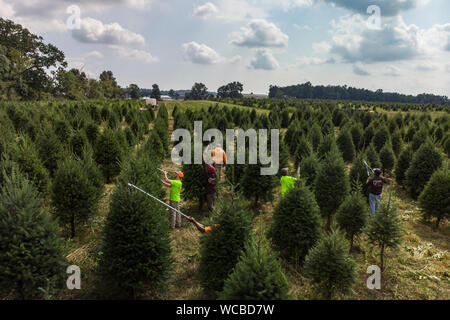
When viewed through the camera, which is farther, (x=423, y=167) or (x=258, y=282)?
(x=423, y=167)

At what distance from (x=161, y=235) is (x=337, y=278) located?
3618 mm

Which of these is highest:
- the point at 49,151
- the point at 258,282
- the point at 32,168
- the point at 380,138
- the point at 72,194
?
the point at 380,138

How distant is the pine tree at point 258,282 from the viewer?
3957 mm

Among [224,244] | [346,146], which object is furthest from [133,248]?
[346,146]

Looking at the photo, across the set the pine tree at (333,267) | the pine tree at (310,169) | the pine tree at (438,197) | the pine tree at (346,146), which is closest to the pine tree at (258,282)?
the pine tree at (333,267)

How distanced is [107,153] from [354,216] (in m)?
10.4

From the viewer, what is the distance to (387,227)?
678cm

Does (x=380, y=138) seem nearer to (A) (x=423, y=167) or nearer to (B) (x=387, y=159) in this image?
(B) (x=387, y=159)

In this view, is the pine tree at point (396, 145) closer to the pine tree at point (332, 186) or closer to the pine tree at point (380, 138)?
the pine tree at point (380, 138)

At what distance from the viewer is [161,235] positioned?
5.73 meters

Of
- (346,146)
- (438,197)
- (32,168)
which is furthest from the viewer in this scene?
(346,146)
